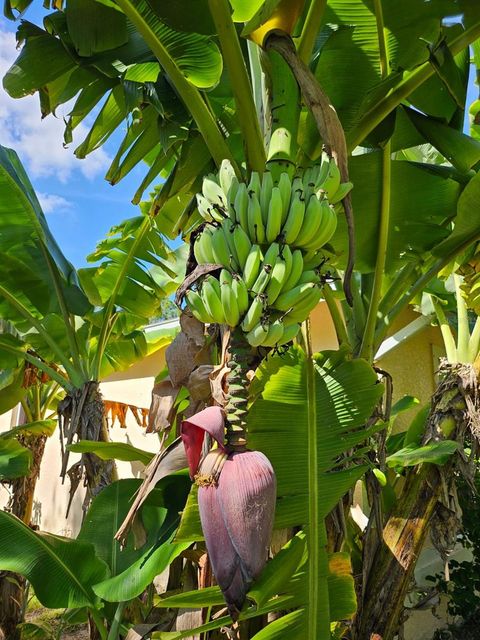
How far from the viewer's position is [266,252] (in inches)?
44.4

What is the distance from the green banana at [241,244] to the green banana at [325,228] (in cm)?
15

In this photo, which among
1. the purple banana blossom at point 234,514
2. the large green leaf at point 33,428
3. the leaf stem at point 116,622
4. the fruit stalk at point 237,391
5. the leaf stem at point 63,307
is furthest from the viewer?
the large green leaf at point 33,428

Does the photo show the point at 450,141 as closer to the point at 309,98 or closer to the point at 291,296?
Result: the point at 309,98

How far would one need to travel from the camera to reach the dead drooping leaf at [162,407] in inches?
64.7

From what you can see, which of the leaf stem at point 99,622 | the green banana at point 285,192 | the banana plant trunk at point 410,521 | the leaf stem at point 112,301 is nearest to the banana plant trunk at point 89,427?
the leaf stem at point 112,301

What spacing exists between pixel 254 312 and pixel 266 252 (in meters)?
0.15

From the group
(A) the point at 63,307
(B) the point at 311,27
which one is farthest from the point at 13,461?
(B) the point at 311,27

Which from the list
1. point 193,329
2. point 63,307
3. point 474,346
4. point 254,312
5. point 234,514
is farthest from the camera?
point 63,307

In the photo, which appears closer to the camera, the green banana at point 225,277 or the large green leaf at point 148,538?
the green banana at point 225,277

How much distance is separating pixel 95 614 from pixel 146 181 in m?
1.59

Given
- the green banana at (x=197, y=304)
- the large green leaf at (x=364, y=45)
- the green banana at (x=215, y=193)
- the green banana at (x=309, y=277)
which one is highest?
the large green leaf at (x=364, y=45)

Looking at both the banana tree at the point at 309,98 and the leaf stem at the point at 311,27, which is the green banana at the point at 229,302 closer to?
the banana tree at the point at 309,98

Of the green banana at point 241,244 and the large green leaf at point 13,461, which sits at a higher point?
the green banana at point 241,244

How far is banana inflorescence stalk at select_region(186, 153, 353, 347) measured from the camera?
1.07m
